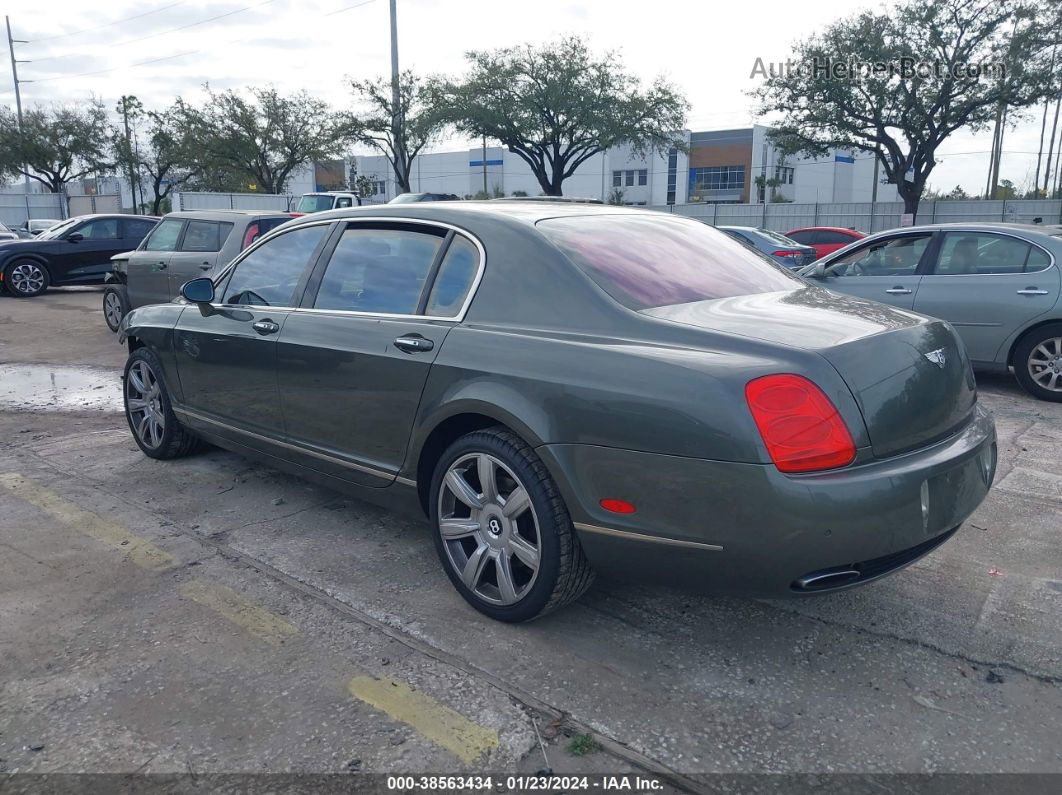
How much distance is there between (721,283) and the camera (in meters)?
3.56

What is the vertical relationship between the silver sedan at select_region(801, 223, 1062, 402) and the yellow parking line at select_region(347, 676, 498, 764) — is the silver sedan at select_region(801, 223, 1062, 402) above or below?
above

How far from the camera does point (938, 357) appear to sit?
307 cm

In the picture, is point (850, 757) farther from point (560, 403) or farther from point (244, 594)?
point (244, 594)

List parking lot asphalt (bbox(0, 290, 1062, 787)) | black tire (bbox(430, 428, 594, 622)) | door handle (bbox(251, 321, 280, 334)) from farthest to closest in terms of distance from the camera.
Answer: door handle (bbox(251, 321, 280, 334)), black tire (bbox(430, 428, 594, 622)), parking lot asphalt (bbox(0, 290, 1062, 787))

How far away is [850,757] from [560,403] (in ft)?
4.57

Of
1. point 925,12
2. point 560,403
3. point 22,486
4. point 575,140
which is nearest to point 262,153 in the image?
point 575,140

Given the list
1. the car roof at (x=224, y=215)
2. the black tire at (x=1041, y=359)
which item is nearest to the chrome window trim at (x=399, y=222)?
the car roof at (x=224, y=215)

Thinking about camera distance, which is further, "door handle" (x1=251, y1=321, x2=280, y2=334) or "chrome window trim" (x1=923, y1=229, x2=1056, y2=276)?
"chrome window trim" (x1=923, y1=229, x2=1056, y2=276)

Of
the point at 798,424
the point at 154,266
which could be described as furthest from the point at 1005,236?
the point at 154,266

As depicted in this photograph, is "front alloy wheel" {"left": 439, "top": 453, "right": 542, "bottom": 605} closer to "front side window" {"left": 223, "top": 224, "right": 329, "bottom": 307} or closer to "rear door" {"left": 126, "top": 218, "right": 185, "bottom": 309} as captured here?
"front side window" {"left": 223, "top": 224, "right": 329, "bottom": 307}

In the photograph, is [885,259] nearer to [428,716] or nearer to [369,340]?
[369,340]

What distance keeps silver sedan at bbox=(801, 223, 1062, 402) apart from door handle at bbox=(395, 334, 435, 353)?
5.66 metres

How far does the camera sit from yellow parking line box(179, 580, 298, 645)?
323 centimetres

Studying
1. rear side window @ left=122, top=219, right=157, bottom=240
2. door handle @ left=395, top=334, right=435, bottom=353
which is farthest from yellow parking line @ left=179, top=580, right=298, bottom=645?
rear side window @ left=122, top=219, right=157, bottom=240
